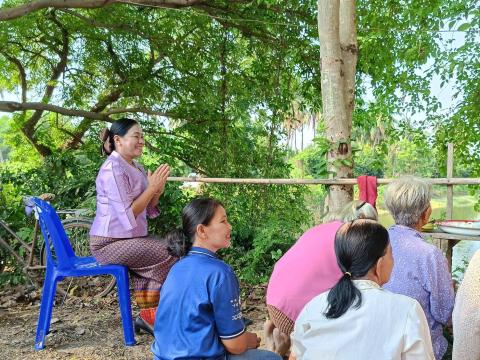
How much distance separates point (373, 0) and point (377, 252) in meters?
4.55

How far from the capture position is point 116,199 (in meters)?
2.82

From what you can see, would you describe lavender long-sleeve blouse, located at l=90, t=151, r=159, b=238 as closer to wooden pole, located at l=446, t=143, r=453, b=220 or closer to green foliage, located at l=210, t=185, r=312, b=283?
green foliage, located at l=210, t=185, r=312, b=283

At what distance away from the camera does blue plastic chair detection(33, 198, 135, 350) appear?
286 cm

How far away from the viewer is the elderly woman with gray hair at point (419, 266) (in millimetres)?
1854

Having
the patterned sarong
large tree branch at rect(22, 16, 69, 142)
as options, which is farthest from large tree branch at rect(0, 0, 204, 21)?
the patterned sarong

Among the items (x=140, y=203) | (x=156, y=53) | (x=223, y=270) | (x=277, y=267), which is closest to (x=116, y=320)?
(x=140, y=203)

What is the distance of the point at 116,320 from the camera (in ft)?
11.3

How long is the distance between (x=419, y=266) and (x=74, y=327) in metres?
2.31

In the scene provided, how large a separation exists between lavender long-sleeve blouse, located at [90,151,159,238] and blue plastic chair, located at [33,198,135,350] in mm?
211

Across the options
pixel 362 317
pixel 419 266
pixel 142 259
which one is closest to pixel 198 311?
pixel 362 317

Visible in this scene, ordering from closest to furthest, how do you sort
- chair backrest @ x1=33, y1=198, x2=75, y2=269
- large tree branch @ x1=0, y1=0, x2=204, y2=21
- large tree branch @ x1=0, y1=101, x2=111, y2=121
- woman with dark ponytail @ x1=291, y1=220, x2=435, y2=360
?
woman with dark ponytail @ x1=291, y1=220, x2=435, y2=360, chair backrest @ x1=33, y1=198, x2=75, y2=269, large tree branch @ x1=0, y1=0, x2=204, y2=21, large tree branch @ x1=0, y1=101, x2=111, y2=121

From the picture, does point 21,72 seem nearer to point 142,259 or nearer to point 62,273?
point 62,273

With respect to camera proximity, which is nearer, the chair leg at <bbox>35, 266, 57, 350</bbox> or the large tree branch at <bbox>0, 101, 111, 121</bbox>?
the chair leg at <bbox>35, 266, 57, 350</bbox>

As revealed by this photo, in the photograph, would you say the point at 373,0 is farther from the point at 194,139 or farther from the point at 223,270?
the point at 223,270
